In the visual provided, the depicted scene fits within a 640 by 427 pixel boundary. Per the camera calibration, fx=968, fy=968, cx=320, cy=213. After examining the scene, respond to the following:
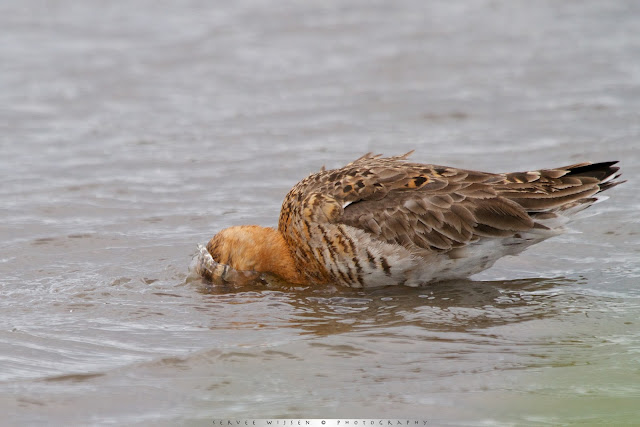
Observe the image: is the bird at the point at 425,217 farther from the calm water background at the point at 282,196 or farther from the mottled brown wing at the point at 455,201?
the calm water background at the point at 282,196

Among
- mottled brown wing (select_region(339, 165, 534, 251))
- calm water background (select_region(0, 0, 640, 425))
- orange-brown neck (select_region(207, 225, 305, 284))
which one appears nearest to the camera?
calm water background (select_region(0, 0, 640, 425))

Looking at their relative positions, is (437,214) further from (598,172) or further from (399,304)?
(598,172)

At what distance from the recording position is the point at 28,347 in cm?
698

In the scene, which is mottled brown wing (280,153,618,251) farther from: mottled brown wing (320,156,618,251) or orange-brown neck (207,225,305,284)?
orange-brown neck (207,225,305,284)

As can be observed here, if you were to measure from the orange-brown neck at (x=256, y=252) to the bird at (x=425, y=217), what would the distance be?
18 centimetres

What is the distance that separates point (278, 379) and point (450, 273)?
8.43 feet

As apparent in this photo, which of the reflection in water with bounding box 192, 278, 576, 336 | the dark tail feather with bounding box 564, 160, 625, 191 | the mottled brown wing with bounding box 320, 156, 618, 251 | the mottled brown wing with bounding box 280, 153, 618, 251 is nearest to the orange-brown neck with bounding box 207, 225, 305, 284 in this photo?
the reflection in water with bounding box 192, 278, 576, 336

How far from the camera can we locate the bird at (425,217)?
8172 millimetres

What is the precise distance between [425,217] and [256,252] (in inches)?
60.4

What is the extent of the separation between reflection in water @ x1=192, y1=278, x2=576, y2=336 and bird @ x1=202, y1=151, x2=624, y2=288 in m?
0.19

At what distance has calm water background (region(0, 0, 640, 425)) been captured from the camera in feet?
20.6

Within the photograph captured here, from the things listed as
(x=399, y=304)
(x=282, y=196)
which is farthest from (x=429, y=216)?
(x=282, y=196)

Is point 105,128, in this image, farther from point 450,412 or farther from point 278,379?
point 450,412

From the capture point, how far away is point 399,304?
8141 millimetres
